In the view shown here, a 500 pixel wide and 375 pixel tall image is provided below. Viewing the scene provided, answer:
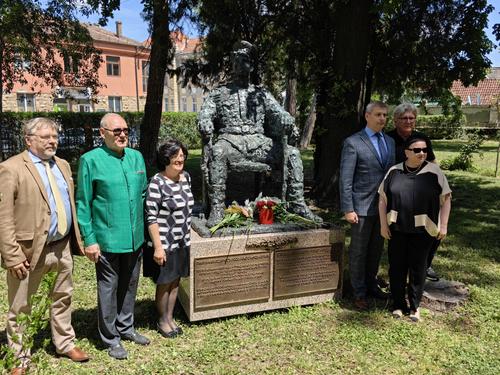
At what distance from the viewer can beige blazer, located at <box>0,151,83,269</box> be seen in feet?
8.75

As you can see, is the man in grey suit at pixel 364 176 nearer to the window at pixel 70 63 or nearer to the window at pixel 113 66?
the window at pixel 70 63

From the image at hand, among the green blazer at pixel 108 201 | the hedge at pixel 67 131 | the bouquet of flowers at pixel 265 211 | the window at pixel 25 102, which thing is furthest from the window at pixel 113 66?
the green blazer at pixel 108 201

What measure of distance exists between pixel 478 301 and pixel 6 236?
3997 millimetres

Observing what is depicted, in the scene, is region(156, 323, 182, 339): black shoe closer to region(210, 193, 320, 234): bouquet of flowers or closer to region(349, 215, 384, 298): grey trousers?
region(210, 193, 320, 234): bouquet of flowers

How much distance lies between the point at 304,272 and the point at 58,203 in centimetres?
217

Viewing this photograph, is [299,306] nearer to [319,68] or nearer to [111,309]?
[111,309]

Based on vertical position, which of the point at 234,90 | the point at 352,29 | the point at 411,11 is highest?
the point at 411,11

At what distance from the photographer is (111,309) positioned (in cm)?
323

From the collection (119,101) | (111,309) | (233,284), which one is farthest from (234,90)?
(119,101)

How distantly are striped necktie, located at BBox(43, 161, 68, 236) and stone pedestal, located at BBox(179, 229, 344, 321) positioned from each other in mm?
1033

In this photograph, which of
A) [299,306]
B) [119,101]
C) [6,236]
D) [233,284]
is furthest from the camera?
[119,101]

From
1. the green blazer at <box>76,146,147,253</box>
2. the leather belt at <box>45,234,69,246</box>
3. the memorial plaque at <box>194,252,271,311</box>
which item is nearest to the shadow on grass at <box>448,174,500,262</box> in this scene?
the memorial plaque at <box>194,252,271,311</box>

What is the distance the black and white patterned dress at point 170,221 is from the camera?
324 centimetres

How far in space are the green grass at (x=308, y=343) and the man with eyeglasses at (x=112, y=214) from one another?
1.21ft
